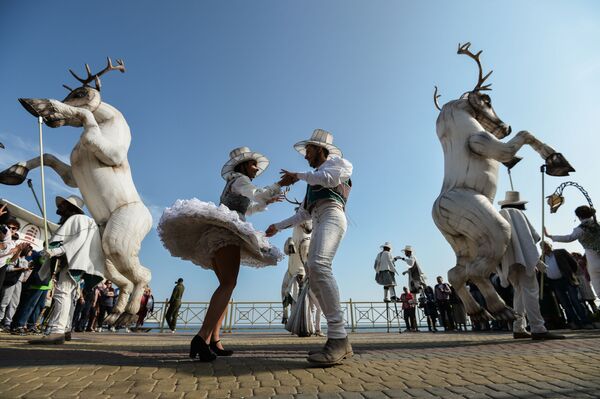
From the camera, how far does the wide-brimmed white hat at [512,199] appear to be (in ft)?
18.5

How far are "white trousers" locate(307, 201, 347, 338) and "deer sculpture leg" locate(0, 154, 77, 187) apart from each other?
4290 mm

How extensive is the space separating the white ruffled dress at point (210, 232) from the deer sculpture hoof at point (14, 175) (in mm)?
3164

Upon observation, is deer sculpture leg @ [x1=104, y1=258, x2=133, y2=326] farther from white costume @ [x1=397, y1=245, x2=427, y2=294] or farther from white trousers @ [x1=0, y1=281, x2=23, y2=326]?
white costume @ [x1=397, y1=245, x2=427, y2=294]

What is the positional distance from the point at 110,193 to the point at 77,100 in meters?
1.69

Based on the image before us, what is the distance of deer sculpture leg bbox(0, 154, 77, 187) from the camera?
4.95 m

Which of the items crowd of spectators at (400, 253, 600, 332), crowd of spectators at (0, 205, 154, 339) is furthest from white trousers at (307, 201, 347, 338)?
crowd of spectators at (400, 253, 600, 332)

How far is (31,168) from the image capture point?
5137 mm

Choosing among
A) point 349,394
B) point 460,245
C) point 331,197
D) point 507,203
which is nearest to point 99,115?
point 331,197

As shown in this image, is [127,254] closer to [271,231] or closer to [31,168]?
[31,168]

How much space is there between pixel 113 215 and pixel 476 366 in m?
4.52

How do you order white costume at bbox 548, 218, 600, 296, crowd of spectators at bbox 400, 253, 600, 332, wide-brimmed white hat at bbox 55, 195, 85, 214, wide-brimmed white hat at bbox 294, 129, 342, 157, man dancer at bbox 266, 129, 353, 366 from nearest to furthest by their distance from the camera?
1. man dancer at bbox 266, 129, 353, 366
2. wide-brimmed white hat at bbox 294, 129, 342, 157
3. wide-brimmed white hat at bbox 55, 195, 85, 214
4. white costume at bbox 548, 218, 600, 296
5. crowd of spectators at bbox 400, 253, 600, 332

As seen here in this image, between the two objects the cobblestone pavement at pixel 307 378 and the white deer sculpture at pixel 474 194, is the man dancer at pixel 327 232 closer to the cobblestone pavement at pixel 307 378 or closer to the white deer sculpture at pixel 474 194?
the cobblestone pavement at pixel 307 378

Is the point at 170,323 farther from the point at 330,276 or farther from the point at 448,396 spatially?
the point at 448,396

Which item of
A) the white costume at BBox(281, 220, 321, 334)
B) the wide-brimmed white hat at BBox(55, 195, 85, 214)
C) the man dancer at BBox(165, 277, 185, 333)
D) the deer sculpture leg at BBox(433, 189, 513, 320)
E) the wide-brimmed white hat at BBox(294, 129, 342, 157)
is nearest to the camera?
the wide-brimmed white hat at BBox(294, 129, 342, 157)
